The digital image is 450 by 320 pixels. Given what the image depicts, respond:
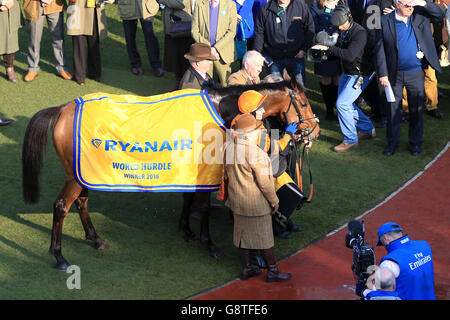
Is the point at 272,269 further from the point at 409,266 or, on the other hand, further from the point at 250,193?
the point at 409,266

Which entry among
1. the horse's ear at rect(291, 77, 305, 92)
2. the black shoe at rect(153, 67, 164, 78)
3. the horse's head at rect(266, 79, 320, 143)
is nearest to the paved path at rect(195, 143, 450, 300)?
the horse's head at rect(266, 79, 320, 143)

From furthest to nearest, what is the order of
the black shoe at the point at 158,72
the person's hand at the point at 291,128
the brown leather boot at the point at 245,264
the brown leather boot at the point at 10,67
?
the black shoe at the point at 158,72 → the brown leather boot at the point at 10,67 → the person's hand at the point at 291,128 → the brown leather boot at the point at 245,264

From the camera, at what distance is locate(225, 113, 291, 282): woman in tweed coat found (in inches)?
274

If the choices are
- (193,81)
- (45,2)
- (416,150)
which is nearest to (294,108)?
(193,81)

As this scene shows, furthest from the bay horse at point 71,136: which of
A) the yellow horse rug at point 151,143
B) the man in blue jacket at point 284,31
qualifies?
the man in blue jacket at point 284,31

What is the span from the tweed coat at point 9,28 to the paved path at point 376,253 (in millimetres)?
6309

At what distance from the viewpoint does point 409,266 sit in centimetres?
585

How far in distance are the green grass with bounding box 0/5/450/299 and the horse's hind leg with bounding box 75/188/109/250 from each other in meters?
0.10

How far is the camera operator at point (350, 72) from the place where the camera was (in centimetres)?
995

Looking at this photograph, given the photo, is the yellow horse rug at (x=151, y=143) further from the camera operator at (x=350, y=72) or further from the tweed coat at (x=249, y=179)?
the camera operator at (x=350, y=72)

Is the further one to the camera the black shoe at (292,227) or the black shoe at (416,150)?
the black shoe at (416,150)

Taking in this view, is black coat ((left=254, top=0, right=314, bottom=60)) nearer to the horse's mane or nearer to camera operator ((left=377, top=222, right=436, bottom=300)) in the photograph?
the horse's mane

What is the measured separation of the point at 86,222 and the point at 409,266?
3.58 m
